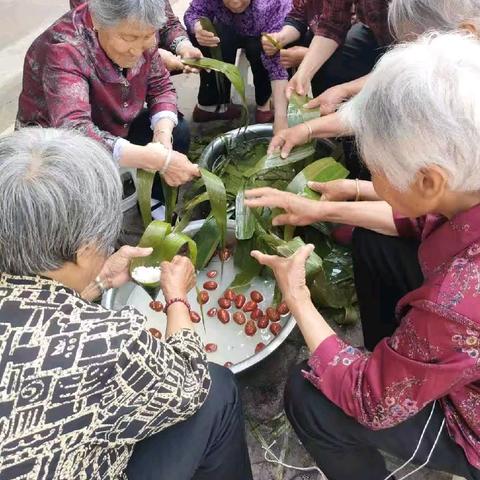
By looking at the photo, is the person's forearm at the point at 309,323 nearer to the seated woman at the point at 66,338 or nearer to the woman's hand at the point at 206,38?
the seated woman at the point at 66,338

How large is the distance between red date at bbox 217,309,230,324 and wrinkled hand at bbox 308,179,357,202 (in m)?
0.50

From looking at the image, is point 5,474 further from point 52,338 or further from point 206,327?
point 206,327

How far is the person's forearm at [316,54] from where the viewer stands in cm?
217

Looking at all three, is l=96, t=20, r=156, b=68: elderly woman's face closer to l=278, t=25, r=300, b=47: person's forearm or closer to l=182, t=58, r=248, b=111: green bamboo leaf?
l=182, t=58, r=248, b=111: green bamboo leaf

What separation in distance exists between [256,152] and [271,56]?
0.53 meters

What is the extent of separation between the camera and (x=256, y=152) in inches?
89.4

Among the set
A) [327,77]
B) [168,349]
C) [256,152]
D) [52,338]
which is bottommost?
[256,152]

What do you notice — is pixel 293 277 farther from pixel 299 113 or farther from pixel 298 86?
pixel 298 86

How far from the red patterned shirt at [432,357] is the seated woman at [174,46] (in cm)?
138

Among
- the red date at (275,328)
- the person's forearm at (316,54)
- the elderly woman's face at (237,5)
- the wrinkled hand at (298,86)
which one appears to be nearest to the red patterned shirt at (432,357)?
the red date at (275,328)

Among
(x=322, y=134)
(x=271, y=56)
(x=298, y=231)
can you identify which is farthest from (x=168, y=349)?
(x=271, y=56)

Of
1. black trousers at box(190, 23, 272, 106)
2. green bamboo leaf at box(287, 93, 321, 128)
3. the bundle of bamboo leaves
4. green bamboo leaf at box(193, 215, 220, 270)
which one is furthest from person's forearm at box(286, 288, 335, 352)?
black trousers at box(190, 23, 272, 106)

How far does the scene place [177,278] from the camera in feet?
4.51

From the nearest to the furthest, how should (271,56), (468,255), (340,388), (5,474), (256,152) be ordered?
1. (5,474)
2. (468,255)
3. (340,388)
4. (256,152)
5. (271,56)
